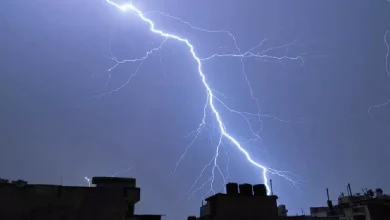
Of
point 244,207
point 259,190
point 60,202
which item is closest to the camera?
point 60,202

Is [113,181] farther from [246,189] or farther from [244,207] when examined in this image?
[246,189]

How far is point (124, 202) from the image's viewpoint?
34.6 ft

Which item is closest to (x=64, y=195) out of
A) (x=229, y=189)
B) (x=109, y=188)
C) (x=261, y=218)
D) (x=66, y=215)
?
(x=66, y=215)

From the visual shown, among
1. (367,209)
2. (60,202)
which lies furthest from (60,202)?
(367,209)

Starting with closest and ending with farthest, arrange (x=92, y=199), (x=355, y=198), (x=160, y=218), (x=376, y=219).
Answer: (x=92, y=199) → (x=160, y=218) → (x=376, y=219) → (x=355, y=198)

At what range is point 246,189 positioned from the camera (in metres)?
15.1

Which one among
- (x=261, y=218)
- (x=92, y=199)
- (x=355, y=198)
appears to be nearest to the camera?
(x=92, y=199)

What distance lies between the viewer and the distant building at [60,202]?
9.77m

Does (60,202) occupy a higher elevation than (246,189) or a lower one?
lower

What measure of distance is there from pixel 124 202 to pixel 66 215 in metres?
1.97

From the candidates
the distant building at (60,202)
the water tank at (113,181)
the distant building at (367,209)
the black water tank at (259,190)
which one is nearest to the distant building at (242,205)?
the black water tank at (259,190)

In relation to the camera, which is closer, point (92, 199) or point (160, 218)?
point (92, 199)

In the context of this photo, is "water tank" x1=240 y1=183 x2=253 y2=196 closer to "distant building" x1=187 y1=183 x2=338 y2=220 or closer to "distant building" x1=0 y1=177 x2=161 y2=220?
"distant building" x1=187 y1=183 x2=338 y2=220

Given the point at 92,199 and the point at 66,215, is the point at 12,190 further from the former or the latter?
the point at 92,199
